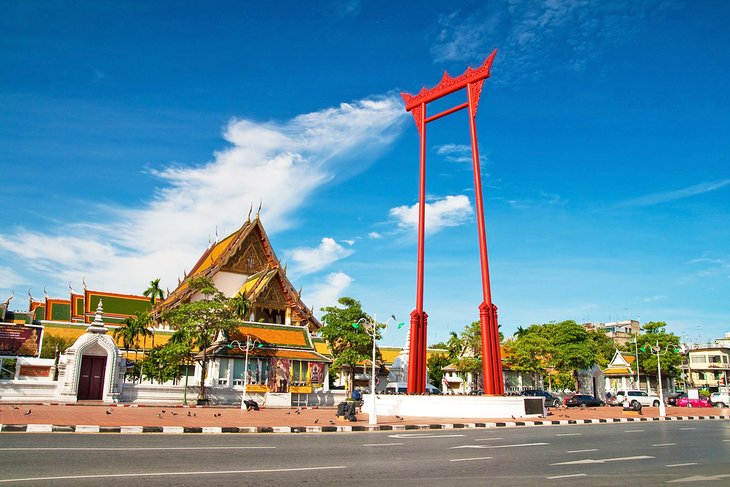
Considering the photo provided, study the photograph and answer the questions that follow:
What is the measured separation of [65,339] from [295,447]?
3073 cm

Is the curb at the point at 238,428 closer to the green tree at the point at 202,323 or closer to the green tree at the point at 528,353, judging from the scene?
the green tree at the point at 202,323

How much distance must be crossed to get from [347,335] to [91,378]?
55.2 ft

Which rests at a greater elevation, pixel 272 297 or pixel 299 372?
pixel 272 297

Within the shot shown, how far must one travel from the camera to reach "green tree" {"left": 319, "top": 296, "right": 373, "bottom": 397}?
131ft

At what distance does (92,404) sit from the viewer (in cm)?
2609

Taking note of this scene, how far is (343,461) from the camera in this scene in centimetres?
1015

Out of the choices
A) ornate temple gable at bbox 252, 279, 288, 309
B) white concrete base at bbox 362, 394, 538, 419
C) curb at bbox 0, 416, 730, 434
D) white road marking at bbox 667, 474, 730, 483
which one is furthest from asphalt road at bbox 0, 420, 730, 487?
ornate temple gable at bbox 252, 279, 288, 309

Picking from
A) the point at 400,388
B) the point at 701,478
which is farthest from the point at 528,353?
the point at 701,478

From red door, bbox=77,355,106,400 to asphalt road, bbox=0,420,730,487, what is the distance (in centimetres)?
1677

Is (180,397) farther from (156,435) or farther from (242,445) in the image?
(242,445)

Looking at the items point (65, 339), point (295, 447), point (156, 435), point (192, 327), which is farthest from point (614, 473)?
point (65, 339)

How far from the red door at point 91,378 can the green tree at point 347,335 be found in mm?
15588

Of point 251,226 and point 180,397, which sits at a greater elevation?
point 251,226

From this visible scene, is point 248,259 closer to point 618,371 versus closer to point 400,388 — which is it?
point 400,388
